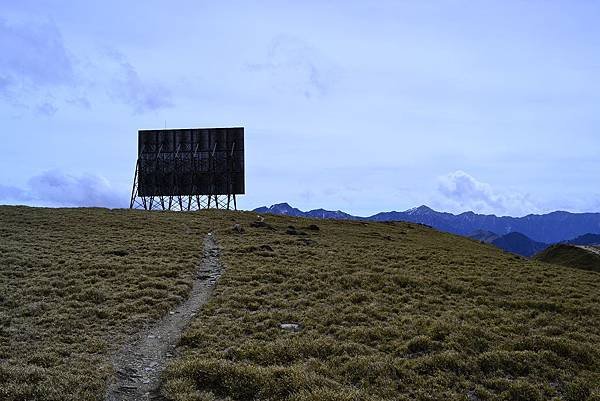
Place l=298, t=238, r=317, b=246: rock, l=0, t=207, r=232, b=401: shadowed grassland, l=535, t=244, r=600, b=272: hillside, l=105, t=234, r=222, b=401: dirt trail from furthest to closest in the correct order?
l=535, t=244, r=600, b=272: hillside → l=298, t=238, r=317, b=246: rock → l=0, t=207, r=232, b=401: shadowed grassland → l=105, t=234, r=222, b=401: dirt trail

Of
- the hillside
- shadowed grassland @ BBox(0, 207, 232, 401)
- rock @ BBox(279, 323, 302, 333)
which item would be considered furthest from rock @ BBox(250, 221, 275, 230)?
rock @ BBox(279, 323, 302, 333)

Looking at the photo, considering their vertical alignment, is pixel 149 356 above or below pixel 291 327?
below

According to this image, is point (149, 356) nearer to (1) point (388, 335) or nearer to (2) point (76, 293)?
(1) point (388, 335)

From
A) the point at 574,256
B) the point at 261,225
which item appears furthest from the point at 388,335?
the point at 574,256

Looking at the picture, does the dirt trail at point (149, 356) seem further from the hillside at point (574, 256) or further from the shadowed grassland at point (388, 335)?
the hillside at point (574, 256)

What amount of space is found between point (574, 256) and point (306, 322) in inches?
1454

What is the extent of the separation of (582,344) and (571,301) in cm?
819

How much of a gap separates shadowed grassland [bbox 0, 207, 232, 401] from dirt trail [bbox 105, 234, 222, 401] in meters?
0.40

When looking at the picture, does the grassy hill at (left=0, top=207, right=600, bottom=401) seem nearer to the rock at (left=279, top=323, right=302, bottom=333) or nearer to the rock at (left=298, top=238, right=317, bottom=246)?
the rock at (left=279, top=323, right=302, bottom=333)

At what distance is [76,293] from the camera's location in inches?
837

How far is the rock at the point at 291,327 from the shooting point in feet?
57.7

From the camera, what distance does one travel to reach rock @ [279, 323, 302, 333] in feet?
57.7

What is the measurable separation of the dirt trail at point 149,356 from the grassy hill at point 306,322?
465 millimetres

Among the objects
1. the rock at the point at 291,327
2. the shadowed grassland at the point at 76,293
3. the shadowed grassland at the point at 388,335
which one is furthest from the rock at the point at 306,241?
the rock at the point at 291,327
